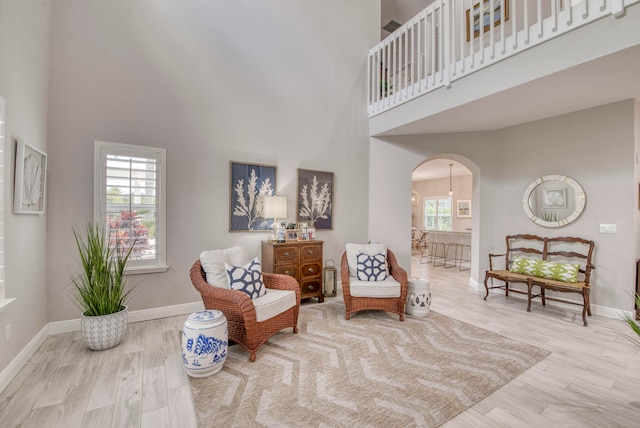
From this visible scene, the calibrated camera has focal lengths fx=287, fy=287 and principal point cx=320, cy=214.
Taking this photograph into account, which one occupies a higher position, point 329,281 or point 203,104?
point 203,104

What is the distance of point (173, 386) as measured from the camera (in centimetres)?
215

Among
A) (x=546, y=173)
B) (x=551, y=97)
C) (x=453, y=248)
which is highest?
(x=551, y=97)

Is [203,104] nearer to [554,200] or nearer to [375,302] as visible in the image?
[375,302]

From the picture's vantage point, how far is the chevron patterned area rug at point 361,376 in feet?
6.05

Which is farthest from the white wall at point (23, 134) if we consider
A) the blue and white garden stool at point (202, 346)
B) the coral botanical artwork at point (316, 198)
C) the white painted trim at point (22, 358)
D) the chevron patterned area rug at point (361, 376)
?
the coral botanical artwork at point (316, 198)

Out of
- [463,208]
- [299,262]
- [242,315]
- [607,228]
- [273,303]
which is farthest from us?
[463,208]

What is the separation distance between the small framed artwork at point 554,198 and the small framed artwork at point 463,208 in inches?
231

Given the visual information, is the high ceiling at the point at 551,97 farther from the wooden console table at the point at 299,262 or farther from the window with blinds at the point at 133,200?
the window with blinds at the point at 133,200

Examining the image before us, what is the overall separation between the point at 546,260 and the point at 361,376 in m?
3.59

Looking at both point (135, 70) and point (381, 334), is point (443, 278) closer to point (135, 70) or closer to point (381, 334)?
point (381, 334)

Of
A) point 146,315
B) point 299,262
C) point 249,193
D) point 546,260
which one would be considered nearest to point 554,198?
point 546,260

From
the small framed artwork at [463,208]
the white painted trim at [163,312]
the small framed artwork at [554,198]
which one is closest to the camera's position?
the white painted trim at [163,312]

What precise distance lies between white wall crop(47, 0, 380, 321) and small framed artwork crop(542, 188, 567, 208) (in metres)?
2.69

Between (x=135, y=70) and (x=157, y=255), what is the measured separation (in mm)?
2183
